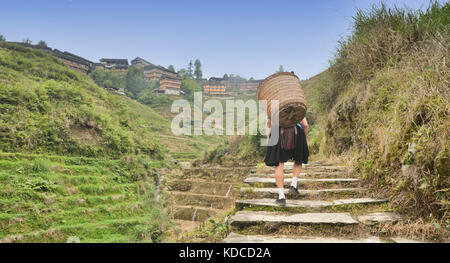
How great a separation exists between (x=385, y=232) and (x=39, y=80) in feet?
63.8

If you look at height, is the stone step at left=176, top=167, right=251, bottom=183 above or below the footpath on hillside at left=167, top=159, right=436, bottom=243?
below

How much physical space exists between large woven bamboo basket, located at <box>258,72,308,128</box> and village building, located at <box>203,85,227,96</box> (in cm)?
5711

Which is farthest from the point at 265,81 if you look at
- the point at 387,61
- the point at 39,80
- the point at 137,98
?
the point at 137,98

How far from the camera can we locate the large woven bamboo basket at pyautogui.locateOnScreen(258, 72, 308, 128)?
8.36ft

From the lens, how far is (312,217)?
7.18 ft

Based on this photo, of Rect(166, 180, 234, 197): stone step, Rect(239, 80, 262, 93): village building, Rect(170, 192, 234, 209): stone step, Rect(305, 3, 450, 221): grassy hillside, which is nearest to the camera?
Rect(305, 3, 450, 221): grassy hillside

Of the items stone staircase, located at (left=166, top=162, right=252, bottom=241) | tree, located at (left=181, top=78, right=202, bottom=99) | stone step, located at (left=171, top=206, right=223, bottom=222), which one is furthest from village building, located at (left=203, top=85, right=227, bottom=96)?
stone step, located at (left=171, top=206, right=223, bottom=222)

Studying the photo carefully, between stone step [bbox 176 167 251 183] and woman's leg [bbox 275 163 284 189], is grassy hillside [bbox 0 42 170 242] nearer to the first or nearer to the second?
stone step [bbox 176 167 251 183]

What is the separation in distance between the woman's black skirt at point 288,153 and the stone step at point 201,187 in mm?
6056

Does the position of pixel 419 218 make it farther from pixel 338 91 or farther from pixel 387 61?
pixel 338 91

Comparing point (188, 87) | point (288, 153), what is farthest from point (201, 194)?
point (188, 87)
